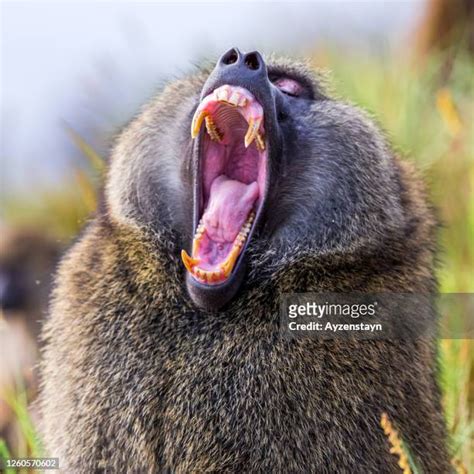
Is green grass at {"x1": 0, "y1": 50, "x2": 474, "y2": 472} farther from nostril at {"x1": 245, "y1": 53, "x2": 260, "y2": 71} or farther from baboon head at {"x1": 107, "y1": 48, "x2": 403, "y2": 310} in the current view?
nostril at {"x1": 245, "y1": 53, "x2": 260, "y2": 71}

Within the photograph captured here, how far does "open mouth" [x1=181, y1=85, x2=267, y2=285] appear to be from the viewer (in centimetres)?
182

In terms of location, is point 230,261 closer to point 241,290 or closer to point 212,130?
point 241,290

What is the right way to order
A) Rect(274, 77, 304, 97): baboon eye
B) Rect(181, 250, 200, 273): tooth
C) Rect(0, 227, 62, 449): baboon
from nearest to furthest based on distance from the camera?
Rect(181, 250, 200, 273): tooth < Rect(274, 77, 304, 97): baboon eye < Rect(0, 227, 62, 449): baboon

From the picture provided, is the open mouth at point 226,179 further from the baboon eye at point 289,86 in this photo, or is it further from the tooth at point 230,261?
the baboon eye at point 289,86

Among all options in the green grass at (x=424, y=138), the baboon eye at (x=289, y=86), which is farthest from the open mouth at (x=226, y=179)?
the green grass at (x=424, y=138)

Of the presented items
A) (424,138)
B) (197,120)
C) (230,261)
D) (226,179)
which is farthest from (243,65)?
(424,138)

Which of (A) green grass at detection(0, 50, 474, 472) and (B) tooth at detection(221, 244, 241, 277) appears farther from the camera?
(A) green grass at detection(0, 50, 474, 472)

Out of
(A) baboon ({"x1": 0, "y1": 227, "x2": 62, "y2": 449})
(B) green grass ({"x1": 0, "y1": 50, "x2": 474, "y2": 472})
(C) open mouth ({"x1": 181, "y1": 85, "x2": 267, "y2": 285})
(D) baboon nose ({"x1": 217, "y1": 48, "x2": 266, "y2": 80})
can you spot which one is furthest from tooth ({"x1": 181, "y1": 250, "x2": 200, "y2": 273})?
(B) green grass ({"x1": 0, "y1": 50, "x2": 474, "y2": 472})

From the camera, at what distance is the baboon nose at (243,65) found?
5.97 ft

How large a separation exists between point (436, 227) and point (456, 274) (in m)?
0.80

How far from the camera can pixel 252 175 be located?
1988 mm

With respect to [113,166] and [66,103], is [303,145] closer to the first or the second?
[113,166]

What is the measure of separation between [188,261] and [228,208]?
15 cm

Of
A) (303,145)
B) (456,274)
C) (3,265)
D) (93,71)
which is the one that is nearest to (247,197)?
(303,145)
